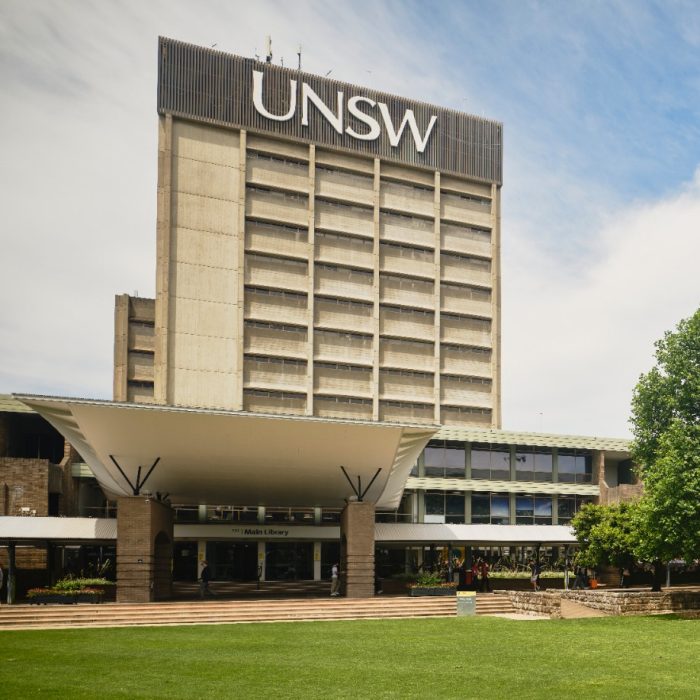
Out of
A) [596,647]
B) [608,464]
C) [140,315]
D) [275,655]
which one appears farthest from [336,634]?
[140,315]

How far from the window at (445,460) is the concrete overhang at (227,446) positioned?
1798 cm

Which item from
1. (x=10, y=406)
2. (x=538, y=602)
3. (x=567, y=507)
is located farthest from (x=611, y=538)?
(x=10, y=406)

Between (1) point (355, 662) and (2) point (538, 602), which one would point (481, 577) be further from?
(1) point (355, 662)

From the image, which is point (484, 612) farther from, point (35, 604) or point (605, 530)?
point (35, 604)

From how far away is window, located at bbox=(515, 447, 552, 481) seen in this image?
60.5 metres

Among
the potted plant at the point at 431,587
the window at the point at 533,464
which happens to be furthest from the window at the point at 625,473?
the potted plant at the point at 431,587

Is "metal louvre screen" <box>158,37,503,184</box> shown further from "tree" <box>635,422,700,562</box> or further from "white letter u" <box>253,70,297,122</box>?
"tree" <box>635,422,700,562</box>

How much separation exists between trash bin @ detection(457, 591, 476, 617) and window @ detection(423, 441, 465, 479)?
82.5 ft

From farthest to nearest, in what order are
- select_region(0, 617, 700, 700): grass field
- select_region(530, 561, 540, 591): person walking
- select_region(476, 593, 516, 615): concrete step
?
select_region(530, 561, 540, 591): person walking → select_region(476, 593, 516, 615): concrete step → select_region(0, 617, 700, 700): grass field

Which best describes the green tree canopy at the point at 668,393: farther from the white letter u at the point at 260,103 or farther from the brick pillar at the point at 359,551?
the white letter u at the point at 260,103

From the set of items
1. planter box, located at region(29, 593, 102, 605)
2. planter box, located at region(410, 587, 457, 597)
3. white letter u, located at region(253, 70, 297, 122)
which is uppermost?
white letter u, located at region(253, 70, 297, 122)

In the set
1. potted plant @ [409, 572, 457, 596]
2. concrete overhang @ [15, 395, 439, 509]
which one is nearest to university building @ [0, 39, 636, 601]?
concrete overhang @ [15, 395, 439, 509]

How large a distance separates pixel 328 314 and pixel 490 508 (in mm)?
26850

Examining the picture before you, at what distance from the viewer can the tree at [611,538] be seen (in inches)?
1521
